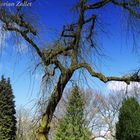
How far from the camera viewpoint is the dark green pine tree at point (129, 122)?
27.0 m

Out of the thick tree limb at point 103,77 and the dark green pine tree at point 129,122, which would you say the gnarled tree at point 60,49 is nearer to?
the thick tree limb at point 103,77

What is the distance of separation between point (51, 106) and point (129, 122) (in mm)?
19476

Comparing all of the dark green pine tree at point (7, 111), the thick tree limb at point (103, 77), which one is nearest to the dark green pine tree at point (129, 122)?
the dark green pine tree at point (7, 111)

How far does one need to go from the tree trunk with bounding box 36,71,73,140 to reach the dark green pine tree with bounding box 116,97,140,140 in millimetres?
18584

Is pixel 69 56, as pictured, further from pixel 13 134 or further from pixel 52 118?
pixel 13 134

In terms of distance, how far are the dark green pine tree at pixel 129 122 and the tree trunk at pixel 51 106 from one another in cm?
1858

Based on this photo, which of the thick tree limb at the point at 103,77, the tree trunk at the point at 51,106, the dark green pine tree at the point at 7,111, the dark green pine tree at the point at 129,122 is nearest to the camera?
the thick tree limb at the point at 103,77

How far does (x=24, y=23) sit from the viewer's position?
28.8ft

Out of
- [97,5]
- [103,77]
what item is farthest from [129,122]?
[103,77]

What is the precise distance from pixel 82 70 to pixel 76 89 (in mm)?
562

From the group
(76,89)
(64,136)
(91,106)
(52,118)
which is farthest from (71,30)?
(91,106)

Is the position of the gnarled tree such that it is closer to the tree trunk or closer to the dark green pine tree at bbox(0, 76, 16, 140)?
the tree trunk

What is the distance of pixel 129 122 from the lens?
27.6m

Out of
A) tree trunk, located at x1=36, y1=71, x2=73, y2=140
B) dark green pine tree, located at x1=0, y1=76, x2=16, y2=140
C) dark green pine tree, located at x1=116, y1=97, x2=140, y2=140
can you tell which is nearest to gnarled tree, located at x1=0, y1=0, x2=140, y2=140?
tree trunk, located at x1=36, y1=71, x2=73, y2=140
